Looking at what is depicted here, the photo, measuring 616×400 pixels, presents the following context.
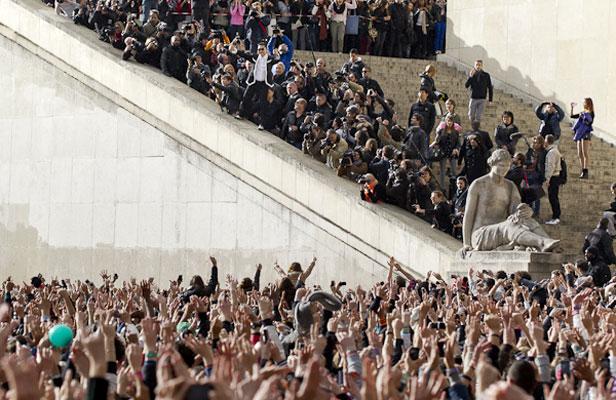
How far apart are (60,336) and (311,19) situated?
21166mm

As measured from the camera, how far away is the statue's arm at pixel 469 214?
64.2ft

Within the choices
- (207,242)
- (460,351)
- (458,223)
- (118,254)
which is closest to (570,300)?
(460,351)

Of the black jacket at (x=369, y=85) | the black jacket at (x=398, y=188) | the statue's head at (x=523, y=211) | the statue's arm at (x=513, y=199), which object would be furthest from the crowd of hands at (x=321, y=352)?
the black jacket at (x=369, y=85)

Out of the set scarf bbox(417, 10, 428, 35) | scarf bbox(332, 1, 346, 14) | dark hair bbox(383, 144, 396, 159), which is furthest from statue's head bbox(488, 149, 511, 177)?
scarf bbox(417, 10, 428, 35)

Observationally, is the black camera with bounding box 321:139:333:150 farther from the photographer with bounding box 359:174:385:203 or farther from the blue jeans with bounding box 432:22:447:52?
the blue jeans with bounding box 432:22:447:52

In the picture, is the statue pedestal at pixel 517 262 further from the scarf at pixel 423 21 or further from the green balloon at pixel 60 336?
the scarf at pixel 423 21

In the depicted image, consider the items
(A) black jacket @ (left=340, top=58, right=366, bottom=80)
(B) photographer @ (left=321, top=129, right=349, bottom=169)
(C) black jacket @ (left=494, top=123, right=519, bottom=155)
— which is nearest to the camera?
(B) photographer @ (left=321, top=129, right=349, bottom=169)

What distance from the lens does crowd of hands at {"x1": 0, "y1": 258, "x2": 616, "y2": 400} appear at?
21.0 feet

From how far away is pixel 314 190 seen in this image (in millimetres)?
22719

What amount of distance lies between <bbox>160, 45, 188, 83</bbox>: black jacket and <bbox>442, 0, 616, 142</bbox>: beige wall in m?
8.04

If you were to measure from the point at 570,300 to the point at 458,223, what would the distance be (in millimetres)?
8250

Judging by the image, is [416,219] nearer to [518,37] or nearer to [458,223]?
[458,223]

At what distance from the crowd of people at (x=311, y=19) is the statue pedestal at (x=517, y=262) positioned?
10.6m

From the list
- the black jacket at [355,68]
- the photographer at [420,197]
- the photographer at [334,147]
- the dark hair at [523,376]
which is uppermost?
the black jacket at [355,68]
